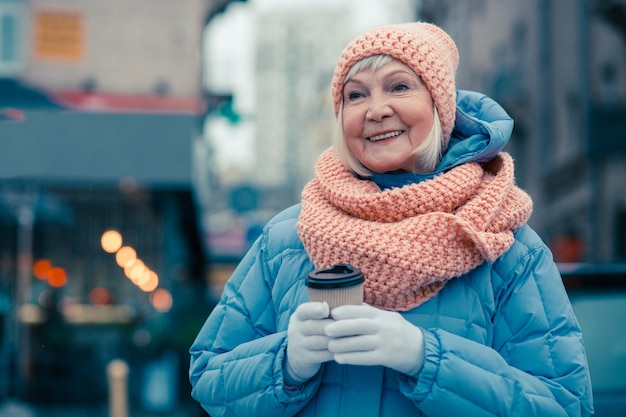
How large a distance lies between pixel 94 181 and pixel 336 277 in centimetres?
1022

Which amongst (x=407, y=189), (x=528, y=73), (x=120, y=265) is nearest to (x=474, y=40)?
(x=528, y=73)

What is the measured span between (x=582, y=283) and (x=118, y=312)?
Result: 1159 cm

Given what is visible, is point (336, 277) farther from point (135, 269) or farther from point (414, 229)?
point (135, 269)

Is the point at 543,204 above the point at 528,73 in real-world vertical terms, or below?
below

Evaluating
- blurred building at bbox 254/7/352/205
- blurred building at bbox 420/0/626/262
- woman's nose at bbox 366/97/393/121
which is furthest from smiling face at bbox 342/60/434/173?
blurred building at bbox 254/7/352/205

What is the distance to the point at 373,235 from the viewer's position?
189 centimetres

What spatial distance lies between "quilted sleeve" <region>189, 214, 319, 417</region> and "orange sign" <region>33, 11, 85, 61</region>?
1230 centimetres

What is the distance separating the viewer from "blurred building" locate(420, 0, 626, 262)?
54.4 feet

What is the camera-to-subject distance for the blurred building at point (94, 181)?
11.4 metres

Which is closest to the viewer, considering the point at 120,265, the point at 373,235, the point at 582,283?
the point at 373,235

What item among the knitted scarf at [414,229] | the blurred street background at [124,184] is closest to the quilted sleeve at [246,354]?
the knitted scarf at [414,229]

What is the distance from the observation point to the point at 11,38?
1311cm

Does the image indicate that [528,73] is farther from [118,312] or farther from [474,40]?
[118,312]

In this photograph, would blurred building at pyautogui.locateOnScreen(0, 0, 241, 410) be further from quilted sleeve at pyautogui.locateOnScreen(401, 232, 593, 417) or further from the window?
quilted sleeve at pyautogui.locateOnScreen(401, 232, 593, 417)
